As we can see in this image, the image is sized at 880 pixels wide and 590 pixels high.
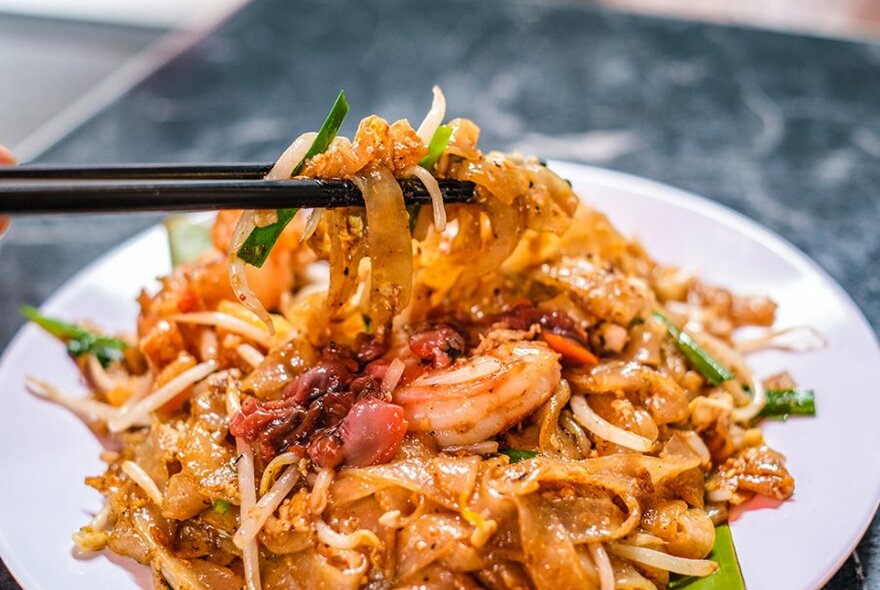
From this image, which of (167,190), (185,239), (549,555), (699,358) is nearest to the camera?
(167,190)

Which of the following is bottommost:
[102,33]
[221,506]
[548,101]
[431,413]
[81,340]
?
[221,506]

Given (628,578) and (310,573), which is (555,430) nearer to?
(628,578)

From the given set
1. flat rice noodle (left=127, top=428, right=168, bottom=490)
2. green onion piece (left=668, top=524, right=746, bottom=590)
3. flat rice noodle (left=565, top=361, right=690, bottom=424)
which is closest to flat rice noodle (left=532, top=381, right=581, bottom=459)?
flat rice noodle (left=565, top=361, right=690, bottom=424)

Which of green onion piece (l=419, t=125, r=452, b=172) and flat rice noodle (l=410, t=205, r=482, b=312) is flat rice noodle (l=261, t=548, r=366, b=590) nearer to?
flat rice noodle (l=410, t=205, r=482, b=312)

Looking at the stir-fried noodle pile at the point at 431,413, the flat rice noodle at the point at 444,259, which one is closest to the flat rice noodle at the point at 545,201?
the stir-fried noodle pile at the point at 431,413

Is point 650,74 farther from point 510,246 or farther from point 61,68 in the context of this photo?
point 61,68

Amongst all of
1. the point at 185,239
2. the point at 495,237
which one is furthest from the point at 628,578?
the point at 185,239

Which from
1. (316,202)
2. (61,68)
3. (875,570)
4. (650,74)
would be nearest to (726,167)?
(650,74)
